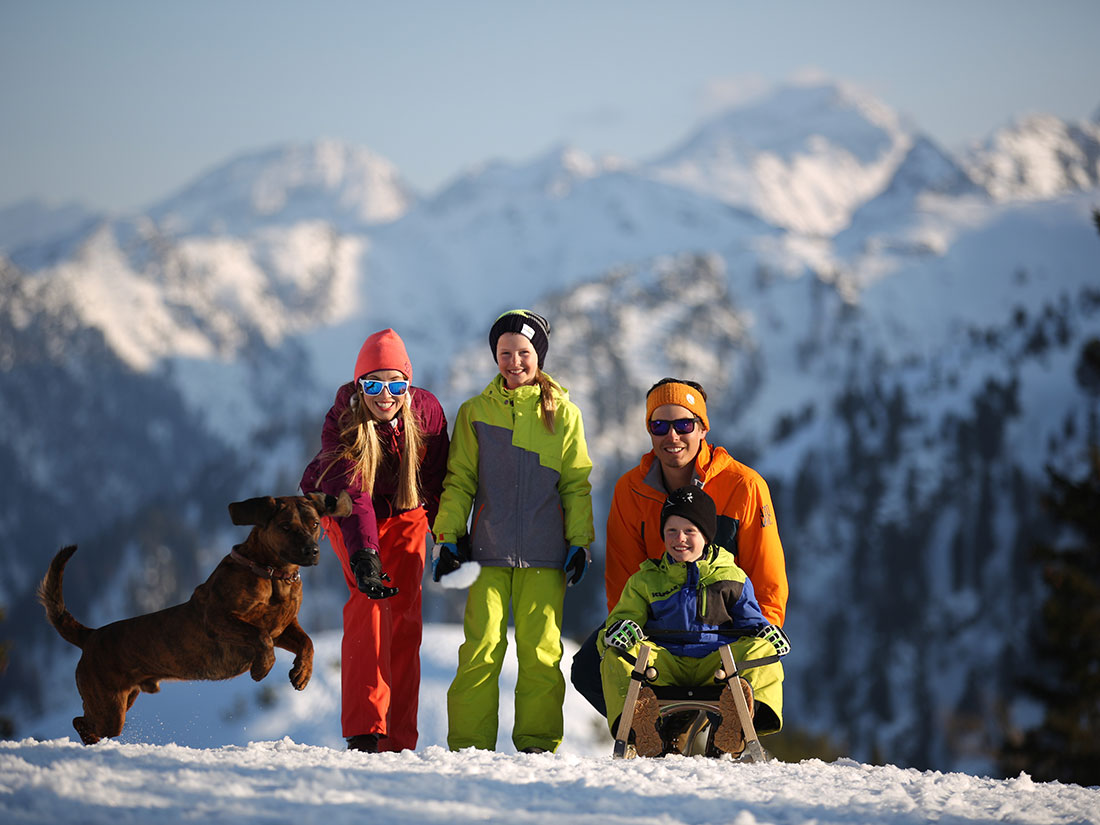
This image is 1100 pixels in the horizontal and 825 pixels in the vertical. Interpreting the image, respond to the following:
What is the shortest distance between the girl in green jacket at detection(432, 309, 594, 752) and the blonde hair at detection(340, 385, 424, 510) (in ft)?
0.67

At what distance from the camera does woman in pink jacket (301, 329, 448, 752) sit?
577cm

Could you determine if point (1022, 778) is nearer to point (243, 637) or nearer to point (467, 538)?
point (467, 538)

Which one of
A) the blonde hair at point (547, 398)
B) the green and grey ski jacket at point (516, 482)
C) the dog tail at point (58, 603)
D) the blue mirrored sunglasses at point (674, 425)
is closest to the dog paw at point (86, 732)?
the dog tail at point (58, 603)

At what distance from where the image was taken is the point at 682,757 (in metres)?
5.21

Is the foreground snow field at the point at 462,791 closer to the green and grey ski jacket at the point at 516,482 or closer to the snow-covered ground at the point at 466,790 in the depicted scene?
the snow-covered ground at the point at 466,790

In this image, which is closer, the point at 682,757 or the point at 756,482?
the point at 682,757

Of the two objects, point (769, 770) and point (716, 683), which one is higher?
point (716, 683)

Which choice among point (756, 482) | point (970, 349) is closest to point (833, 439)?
point (970, 349)

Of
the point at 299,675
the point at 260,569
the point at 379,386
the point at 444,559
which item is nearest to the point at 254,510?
the point at 260,569

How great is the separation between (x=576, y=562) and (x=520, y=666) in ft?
2.11

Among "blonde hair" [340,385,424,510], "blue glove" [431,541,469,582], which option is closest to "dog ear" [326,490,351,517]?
"blonde hair" [340,385,424,510]

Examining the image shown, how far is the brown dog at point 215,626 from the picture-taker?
5113mm

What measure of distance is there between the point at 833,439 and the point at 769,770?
122458 millimetres

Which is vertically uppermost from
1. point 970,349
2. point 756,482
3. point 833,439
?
point 970,349
